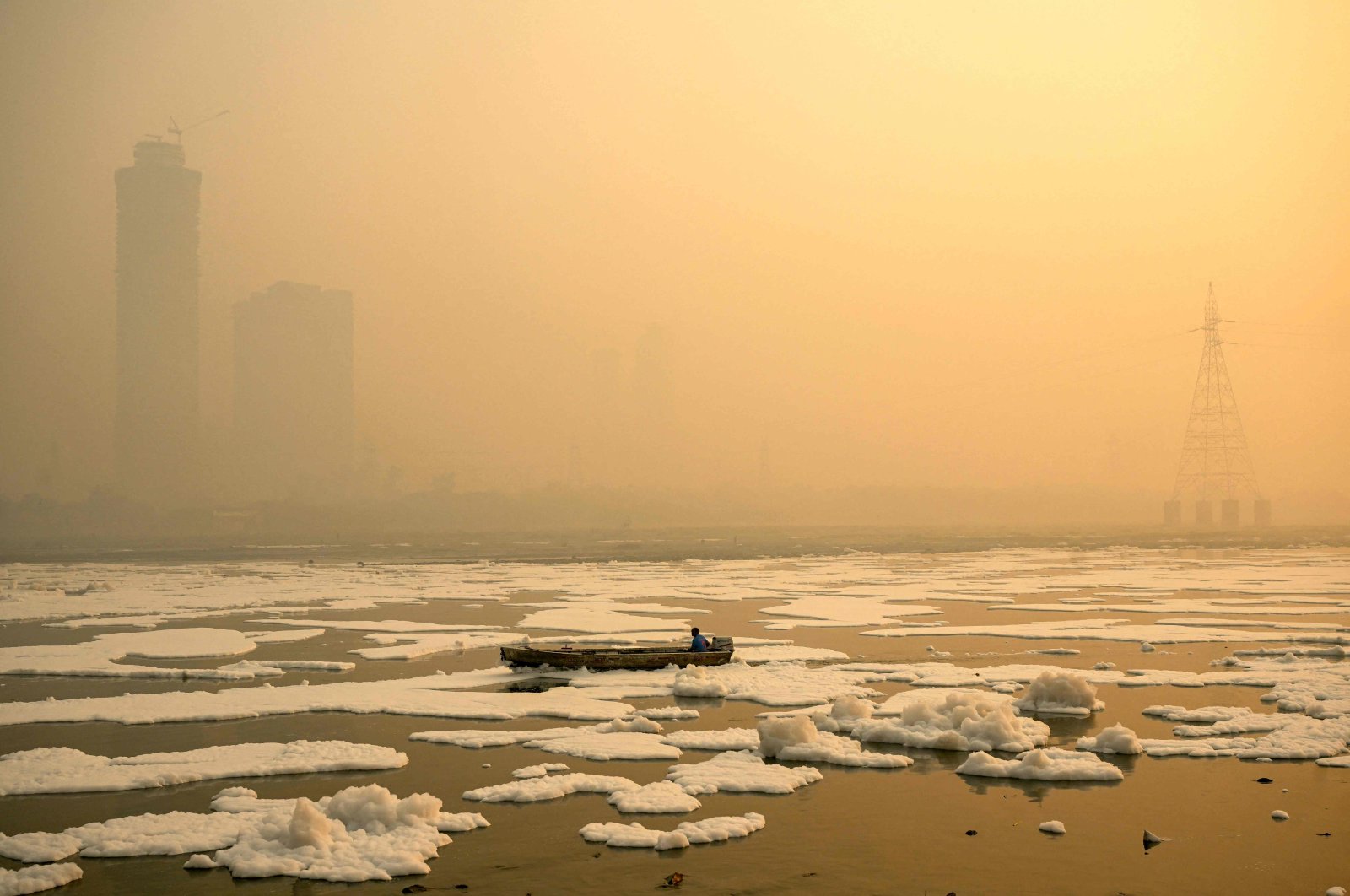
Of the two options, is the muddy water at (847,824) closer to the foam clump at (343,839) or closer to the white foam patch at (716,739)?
the foam clump at (343,839)

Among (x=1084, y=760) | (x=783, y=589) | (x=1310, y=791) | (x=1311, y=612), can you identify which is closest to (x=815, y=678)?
(x=1084, y=760)

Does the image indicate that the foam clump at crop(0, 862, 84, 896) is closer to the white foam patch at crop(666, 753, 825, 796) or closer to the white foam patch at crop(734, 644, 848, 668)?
the white foam patch at crop(666, 753, 825, 796)

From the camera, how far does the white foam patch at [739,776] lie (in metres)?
17.0

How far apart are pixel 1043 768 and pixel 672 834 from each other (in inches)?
270

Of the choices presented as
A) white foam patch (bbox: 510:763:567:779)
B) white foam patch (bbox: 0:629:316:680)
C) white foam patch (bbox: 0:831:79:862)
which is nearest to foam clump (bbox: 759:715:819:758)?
white foam patch (bbox: 510:763:567:779)

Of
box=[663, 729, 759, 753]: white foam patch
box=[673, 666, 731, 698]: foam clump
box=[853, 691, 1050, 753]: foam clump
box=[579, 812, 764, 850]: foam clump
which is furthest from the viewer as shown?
box=[673, 666, 731, 698]: foam clump

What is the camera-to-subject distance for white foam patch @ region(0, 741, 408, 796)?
17.3m

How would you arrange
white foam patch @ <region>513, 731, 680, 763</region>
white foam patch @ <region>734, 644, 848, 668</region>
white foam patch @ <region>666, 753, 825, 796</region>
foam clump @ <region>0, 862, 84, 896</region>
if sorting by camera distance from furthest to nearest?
1. white foam patch @ <region>734, 644, 848, 668</region>
2. white foam patch @ <region>513, 731, 680, 763</region>
3. white foam patch @ <region>666, 753, 825, 796</region>
4. foam clump @ <region>0, 862, 84, 896</region>

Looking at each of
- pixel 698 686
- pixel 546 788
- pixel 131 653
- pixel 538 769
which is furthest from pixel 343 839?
pixel 131 653

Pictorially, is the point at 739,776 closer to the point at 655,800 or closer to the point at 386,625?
the point at 655,800

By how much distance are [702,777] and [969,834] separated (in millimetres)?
4326

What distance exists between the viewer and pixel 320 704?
2420cm

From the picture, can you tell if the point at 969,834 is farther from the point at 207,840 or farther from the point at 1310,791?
the point at 207,840

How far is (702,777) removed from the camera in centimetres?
1747
